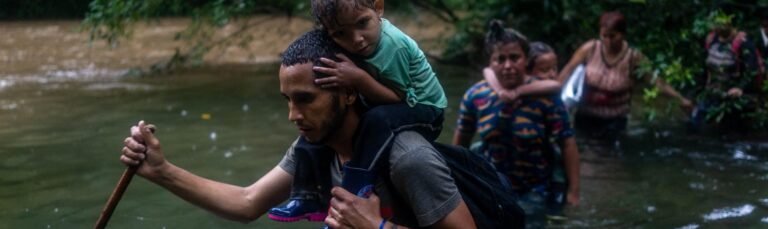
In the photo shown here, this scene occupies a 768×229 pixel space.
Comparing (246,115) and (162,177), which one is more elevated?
(162,177)

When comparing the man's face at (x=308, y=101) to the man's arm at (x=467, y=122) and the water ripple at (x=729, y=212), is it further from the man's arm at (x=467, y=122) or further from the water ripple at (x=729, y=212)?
the water ripple at (x=729, y=212)

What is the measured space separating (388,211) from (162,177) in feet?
2.76

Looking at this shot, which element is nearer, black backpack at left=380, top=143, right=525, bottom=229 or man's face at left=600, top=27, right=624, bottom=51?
black backpack at left=380, top=143, right=525, bottom=229

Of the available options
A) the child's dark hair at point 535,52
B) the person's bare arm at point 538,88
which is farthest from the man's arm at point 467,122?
the child's dark hair at point 535,52

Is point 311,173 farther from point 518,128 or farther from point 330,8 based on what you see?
point 518,128

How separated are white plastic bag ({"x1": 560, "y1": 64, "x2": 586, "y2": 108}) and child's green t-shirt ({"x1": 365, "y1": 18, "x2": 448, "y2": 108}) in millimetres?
4741

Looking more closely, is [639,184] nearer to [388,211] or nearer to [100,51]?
[388,211]

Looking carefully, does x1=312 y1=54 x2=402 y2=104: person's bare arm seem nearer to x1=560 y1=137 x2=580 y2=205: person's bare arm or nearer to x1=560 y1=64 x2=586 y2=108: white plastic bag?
x1=560 y1=137 x2=580 y2=205: person's bare arm

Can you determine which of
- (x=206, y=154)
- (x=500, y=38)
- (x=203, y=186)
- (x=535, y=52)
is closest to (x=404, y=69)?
(x=203, y=186)

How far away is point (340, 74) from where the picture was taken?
11.3ft

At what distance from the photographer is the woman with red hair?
8602 mm

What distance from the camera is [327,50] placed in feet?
11.7

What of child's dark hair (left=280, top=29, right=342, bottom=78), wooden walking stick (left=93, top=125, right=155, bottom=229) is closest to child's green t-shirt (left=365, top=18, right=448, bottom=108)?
child's dark hair (left=280, top=29, right=342, bottom=78)

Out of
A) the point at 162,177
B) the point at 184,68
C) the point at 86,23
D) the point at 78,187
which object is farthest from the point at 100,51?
the point at 162,177
